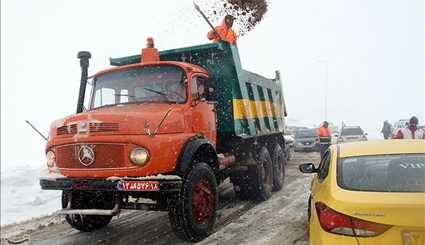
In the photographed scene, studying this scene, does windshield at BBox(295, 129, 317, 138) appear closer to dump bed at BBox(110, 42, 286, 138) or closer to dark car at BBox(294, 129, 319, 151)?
dark car at BBox(294, 129, 319, 151)

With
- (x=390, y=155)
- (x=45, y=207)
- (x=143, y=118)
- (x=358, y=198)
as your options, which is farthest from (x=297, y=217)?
(x=45, y=207)

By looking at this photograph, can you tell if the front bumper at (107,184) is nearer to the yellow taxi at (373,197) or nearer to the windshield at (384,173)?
the yellow taxi at (373,197)

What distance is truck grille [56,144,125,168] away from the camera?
20.2ft

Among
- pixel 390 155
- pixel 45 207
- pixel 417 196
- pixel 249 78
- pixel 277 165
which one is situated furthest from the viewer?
pixel 45 207

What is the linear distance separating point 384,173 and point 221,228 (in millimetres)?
3751

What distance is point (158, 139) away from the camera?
20.4 feet

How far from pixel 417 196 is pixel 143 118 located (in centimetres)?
369

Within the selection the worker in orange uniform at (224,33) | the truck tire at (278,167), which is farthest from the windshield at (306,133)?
the worker in orange uniform at (224,33)

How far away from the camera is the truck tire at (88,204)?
683cm

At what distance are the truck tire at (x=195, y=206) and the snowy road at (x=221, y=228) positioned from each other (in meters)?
0.25

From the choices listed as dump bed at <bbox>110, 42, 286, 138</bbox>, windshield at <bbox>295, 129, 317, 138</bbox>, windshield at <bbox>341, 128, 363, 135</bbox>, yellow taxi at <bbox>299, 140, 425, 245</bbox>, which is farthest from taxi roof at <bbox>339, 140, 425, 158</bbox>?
windshield at <bbox>341, 128, 363, 135</bbox>

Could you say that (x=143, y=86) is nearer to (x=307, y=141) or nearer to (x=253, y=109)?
(x=253, y=109)

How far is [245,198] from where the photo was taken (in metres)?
9.87

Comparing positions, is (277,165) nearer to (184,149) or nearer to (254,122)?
(254,122)
